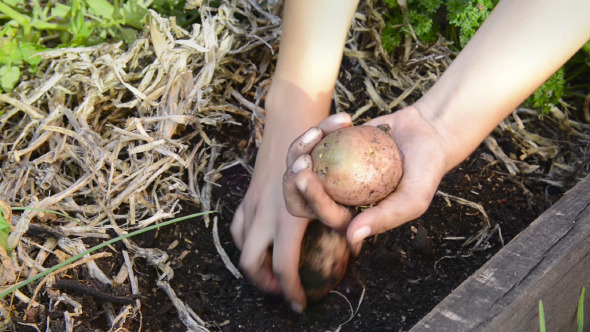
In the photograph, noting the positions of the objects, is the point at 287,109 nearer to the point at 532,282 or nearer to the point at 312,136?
the point at 312,136

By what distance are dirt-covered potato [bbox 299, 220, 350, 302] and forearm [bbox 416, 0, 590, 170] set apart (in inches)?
16.1

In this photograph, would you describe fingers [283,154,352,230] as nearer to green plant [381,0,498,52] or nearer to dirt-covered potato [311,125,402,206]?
dirt-covered potato [311,125,402,206]

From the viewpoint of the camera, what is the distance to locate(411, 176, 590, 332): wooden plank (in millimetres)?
1318

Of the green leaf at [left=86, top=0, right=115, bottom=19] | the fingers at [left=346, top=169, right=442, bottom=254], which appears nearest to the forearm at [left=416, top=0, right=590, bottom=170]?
the fingers at [left=346, top=169, right=442, bottom=254]

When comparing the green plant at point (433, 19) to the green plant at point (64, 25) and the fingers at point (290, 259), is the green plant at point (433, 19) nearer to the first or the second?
the green plant at point (64, 25)

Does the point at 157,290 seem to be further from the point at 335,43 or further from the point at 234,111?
the point at 335,43

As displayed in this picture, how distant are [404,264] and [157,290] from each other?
77cm

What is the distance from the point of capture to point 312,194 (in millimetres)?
1527

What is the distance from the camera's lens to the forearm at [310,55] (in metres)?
1.97

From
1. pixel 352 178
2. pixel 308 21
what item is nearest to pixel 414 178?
pixel 352 178

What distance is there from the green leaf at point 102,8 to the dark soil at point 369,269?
2.70ft

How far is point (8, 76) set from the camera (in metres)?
2.31

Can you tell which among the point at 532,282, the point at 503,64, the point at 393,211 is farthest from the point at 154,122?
the point at 532,282

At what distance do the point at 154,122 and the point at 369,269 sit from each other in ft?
2.92
